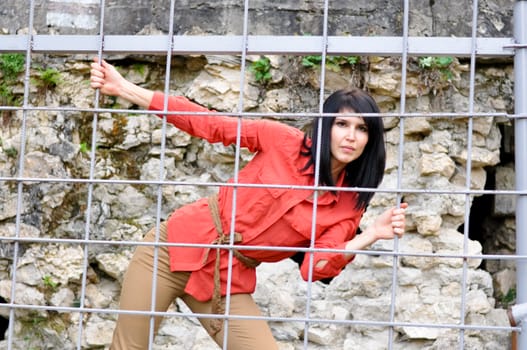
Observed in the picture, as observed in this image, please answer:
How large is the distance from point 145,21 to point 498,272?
2315 millimetres

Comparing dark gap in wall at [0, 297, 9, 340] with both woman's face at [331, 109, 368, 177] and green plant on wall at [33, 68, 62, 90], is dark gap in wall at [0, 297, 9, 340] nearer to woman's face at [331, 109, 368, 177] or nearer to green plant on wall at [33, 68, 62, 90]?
green plant on wall at [33, 68, 62, 90]

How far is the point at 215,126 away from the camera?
9.21 ft

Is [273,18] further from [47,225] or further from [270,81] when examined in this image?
[47,225]

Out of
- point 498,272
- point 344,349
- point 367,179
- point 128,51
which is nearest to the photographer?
point 128,51

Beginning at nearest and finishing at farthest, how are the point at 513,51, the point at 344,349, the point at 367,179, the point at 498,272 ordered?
the point at 513,51 < the point at 367,179 < the point at 344,349 < the point at 498,272

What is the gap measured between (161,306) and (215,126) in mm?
675

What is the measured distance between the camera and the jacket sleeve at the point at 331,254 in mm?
2760

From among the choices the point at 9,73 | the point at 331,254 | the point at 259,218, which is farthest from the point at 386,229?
the point at 9,73

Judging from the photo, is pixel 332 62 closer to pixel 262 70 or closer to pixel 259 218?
pixel 262 70

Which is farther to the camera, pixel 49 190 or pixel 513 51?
pixel 49 190

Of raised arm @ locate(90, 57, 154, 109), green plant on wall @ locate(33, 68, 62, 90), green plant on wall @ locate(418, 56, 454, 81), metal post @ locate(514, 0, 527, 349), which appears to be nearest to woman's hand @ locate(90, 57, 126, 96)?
raised arm @ locate(90, 57, 154, 109)

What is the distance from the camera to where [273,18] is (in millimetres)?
4449

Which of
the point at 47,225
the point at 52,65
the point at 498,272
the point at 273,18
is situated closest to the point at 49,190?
the point at 47,225

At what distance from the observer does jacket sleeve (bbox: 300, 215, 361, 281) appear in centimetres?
276
